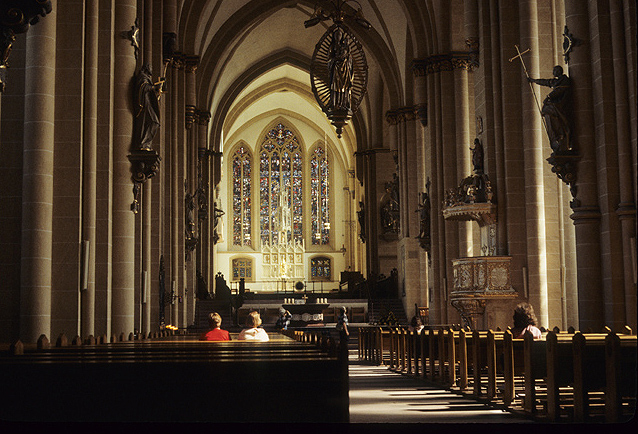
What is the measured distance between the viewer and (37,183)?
9938 millimetres

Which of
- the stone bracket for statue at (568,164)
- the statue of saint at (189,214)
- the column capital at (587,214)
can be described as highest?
the statue of saint at (189,214)

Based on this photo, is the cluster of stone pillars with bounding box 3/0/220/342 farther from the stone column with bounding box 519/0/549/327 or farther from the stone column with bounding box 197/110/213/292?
the stone column with bounding box 197/110/213/292

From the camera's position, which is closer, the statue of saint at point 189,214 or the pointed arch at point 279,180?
the statue of saint at point 189,214

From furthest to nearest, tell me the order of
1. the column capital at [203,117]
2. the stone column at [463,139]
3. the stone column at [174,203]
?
the column capital at [203,117] → the stone column at [463,139] → the stone column at [174,203]

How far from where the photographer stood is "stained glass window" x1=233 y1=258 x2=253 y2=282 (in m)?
46.6

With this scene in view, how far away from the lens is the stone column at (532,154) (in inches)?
642

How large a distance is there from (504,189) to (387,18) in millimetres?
14801

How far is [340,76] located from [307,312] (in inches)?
615

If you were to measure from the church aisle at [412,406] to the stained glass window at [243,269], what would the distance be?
113ft

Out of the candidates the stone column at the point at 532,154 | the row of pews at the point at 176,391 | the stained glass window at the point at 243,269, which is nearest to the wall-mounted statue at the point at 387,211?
the stained glass window at the point at 243,269

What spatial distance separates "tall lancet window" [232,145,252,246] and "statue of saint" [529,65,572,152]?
36.1 m

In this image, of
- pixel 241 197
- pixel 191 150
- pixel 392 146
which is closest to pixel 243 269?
pixel 241 197

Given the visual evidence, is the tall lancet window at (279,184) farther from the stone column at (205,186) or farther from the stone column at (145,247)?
the stone column at (145,247)

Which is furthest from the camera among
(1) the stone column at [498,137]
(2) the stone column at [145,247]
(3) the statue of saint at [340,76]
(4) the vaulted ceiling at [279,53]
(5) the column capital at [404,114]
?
(5) the column capital at [404,114]
